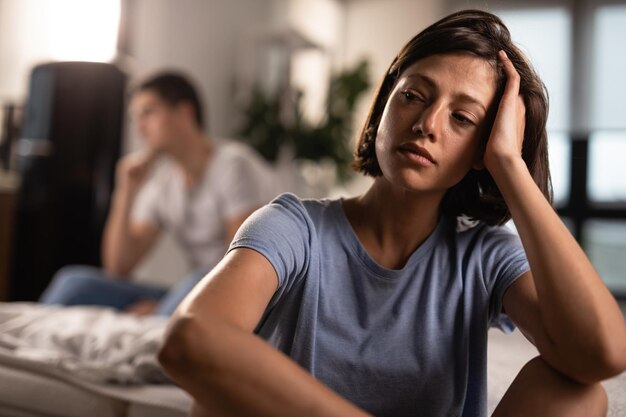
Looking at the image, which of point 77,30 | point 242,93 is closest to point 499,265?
point 77,30

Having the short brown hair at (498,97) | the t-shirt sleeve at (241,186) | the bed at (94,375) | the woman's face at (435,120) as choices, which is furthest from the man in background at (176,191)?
the woman's face at (435,120)

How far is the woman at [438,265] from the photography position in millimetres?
908

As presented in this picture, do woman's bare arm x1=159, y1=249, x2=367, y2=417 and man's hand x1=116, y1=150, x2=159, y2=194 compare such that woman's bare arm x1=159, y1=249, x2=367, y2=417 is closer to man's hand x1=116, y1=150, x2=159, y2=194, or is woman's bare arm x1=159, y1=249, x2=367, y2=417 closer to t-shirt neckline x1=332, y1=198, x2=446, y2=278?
t-shirt neckline x1=332, y1=198, x2=446, y2=278

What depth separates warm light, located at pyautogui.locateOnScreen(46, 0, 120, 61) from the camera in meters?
4.03

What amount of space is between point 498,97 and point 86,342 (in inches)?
41.5

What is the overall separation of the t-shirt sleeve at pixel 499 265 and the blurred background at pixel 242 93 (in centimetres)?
230

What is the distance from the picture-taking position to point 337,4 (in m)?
6.34

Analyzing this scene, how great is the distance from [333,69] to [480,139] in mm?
5056

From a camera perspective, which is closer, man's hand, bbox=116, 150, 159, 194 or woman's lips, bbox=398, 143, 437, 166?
woman's lips, bbox=398, 143, 437, 166

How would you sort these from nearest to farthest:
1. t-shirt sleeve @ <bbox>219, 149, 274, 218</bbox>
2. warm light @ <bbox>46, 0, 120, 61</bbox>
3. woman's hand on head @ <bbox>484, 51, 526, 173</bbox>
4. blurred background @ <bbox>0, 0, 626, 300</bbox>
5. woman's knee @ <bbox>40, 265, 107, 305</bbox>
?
woman's hand on head @ <bbox>484, 51, 526, 173</bbox>, woman's knee @ <bbox>40, 265, 107, 305</bbox>, t-shirt sleeve @ <bbox>219, 149, 274, 218</bbox>, blurred background @ <bbox>0, 0, 626, 300</bbox>, warm light @ <bbox>46, 0, 120, 61</bbox>

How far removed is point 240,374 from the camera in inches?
30.3

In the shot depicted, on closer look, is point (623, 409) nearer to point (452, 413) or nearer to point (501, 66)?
point (452, 413)

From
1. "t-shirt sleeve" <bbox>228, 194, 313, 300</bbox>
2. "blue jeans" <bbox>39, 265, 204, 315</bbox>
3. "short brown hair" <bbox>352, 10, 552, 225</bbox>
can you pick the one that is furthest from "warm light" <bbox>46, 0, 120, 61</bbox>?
"t-shirt sleeve" <bbox>228, 194, 313, 300</bbox>

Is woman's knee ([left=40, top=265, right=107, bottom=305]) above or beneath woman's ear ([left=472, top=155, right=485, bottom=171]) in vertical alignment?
beneath
